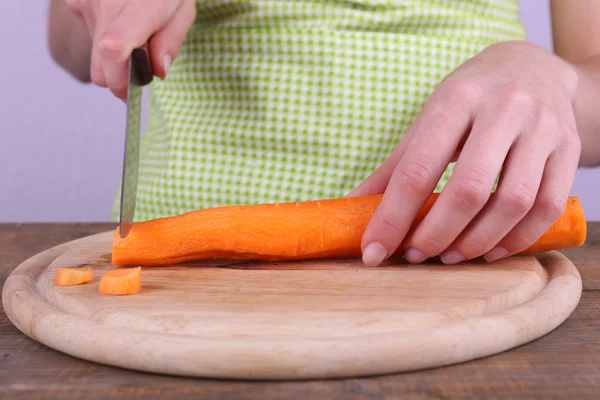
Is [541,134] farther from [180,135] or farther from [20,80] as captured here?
[20,80]

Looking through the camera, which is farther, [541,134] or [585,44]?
[585,44]

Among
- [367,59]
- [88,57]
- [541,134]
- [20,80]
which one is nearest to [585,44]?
[367,59]

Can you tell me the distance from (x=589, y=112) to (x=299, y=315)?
795mm

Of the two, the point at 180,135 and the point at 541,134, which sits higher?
the point at 541,134

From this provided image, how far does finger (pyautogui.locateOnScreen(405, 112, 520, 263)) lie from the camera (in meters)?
0.94

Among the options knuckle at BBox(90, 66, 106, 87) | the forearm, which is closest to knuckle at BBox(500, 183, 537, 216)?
the forearm

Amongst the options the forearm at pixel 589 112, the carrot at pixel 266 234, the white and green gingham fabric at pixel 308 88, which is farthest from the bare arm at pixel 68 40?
the forearm at pixel 589 112

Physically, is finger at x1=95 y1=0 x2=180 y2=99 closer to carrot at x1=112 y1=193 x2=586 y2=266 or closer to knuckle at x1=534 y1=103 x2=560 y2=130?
carrot at x1=112 y1=193 x2=586 y2=266

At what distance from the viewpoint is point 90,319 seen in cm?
86

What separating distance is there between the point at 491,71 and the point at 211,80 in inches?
28.2

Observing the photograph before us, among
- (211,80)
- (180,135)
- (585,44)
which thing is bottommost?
(180,135)

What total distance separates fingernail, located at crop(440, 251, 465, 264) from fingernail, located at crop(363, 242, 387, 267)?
0.10m

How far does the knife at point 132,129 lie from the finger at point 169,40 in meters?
0.02

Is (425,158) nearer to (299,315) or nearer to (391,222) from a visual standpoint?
(391,222)
